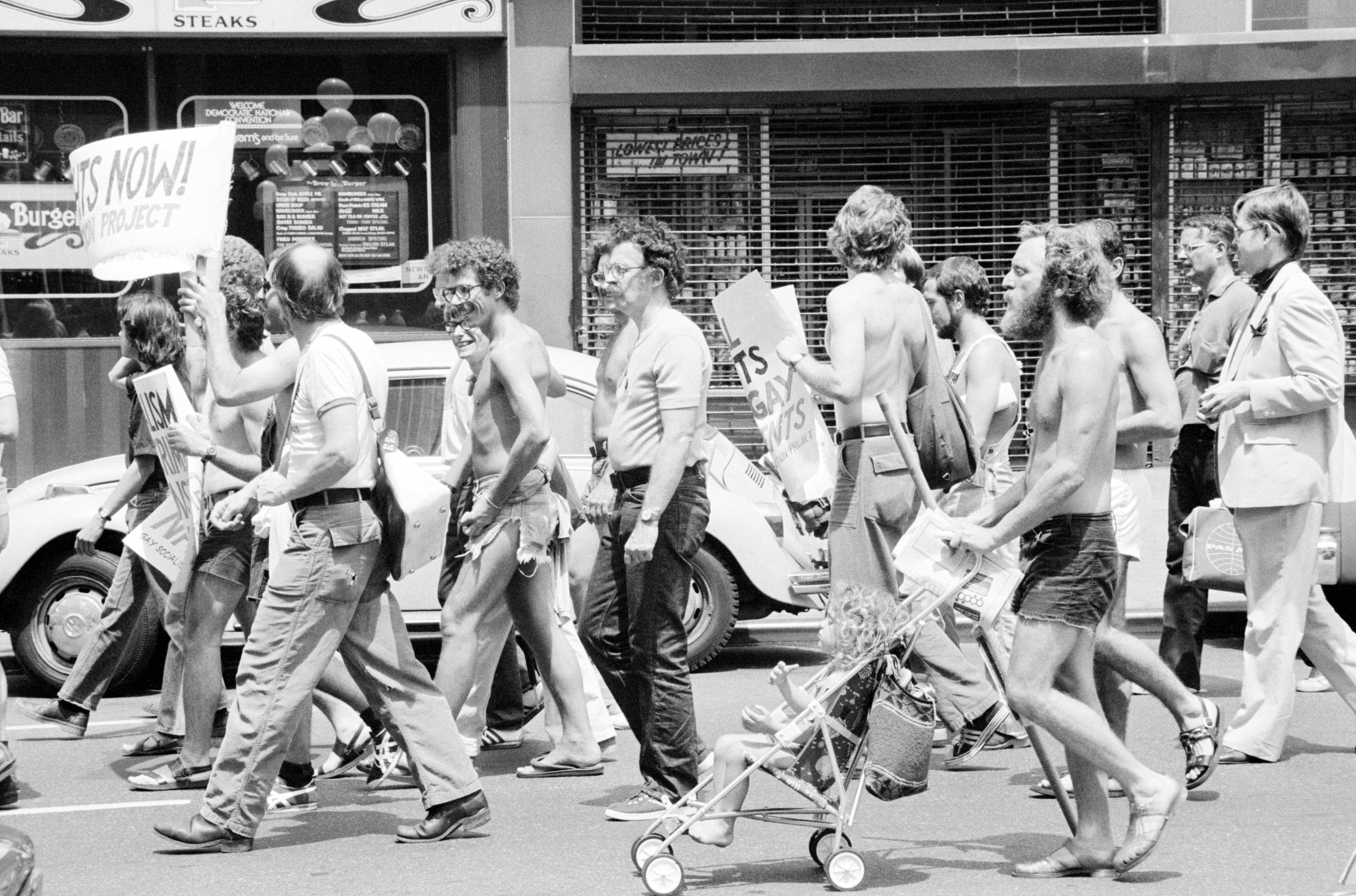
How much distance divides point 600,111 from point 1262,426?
883 centimetres

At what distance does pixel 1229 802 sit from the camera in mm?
6160

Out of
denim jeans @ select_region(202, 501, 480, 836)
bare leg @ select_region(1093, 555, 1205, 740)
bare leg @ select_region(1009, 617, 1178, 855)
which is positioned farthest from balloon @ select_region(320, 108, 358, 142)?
bare leg @ select_region(1009, 617, 1178, 855)

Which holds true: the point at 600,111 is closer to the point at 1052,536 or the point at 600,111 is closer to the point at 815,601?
the point at 815,601

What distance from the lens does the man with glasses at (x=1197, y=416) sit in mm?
7738

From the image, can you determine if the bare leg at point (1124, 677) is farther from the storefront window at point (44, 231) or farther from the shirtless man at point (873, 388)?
the storefront window at point (44, 231)

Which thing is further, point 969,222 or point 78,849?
point 969,222

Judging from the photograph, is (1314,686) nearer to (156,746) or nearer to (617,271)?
(617,271)

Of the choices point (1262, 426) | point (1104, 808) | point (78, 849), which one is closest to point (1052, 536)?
point (1104, 808)

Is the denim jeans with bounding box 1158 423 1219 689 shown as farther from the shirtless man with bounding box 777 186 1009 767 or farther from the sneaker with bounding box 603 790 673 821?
the sneaker with bounding box 603 790 673 821

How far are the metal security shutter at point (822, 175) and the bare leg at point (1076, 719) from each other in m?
9.58

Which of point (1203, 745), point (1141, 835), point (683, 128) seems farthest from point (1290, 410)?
point (683, 128)

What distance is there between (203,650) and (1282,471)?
13.5 ft

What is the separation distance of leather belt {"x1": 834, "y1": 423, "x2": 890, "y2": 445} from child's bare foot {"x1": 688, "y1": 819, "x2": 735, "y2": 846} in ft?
5.20

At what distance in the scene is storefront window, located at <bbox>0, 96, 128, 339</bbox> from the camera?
14031mm
